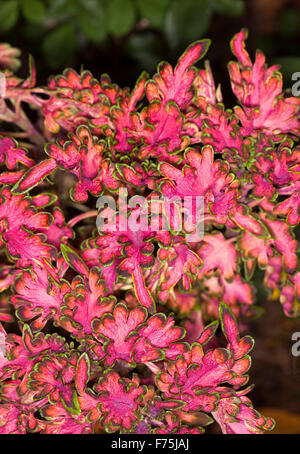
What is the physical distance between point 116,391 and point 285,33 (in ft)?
4.08

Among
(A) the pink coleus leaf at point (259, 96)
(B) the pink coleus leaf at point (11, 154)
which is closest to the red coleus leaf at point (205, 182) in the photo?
(A) the pink coleus leaf at point (259, 96)

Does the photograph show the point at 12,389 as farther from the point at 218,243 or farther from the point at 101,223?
the point at 218,243

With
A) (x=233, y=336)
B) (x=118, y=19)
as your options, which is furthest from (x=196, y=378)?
(x=118, y=19)

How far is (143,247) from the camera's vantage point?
2.41 feet

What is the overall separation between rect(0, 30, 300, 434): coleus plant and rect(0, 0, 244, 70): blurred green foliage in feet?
1.39

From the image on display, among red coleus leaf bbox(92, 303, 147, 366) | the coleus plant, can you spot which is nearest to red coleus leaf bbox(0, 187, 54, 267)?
the coleus plant

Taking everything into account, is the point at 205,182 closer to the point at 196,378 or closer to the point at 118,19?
the point at 196,378

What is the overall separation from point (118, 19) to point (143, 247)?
0.70 meters

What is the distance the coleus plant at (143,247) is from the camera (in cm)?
73

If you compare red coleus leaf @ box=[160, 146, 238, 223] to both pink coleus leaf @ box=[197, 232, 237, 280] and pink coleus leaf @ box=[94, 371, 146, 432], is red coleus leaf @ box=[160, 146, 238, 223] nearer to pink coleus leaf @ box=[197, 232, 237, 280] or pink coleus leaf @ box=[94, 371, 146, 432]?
pink coleus leaf @ box=[197, 232, 237, 280]

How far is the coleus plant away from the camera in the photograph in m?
0.73

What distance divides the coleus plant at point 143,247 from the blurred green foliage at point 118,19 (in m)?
0.42

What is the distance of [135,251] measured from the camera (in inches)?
28.9

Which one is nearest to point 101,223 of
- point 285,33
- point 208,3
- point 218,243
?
point 218,243
